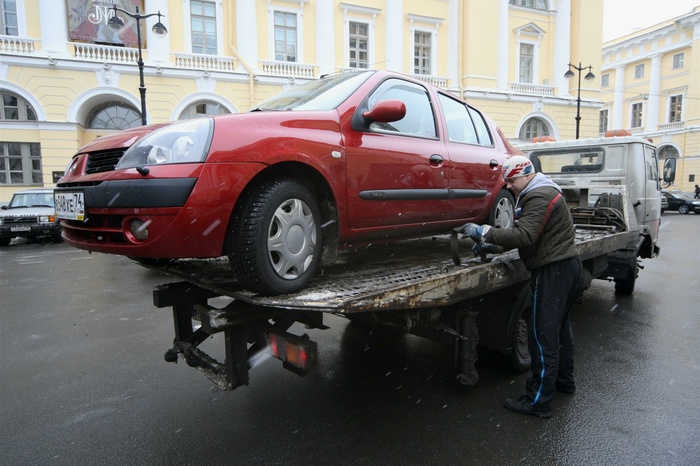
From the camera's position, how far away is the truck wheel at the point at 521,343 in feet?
12.0

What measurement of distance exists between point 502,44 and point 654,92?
23617 mm

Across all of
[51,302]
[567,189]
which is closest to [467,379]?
[567,189]

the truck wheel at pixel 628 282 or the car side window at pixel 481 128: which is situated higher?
the car side window at pixel 481 128

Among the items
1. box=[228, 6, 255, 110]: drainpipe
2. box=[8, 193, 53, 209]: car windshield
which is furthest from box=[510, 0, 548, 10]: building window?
box=[8, 193, 53, 209]: car windshield

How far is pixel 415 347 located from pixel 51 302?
16.3 ft

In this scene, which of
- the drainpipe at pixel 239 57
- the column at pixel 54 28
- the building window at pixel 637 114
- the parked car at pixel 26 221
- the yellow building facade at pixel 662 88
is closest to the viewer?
the parked car at pixel 26 221

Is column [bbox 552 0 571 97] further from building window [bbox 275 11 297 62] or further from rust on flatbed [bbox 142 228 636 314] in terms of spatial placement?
rust on flatbed [bbox 142 228 636 314]

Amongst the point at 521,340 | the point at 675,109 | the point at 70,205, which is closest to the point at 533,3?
the point at 675,109

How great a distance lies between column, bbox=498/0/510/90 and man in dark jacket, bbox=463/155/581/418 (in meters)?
22.8

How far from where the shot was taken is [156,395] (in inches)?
134

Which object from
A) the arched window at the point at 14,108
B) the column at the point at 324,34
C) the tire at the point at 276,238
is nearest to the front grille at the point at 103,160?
the tire at the point at 276,238

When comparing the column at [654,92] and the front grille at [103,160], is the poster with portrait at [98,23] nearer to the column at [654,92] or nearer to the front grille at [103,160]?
the front grille at [103,160]

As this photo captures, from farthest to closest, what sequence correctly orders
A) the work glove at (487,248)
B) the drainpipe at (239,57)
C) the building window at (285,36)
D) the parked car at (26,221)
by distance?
1. the building window at (285,36)
2. the drainpipe at (239,57)
3. the parked car at (26,221)
4. the work glove at (487,248)

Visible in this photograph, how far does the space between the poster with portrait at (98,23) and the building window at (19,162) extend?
4468 mm
